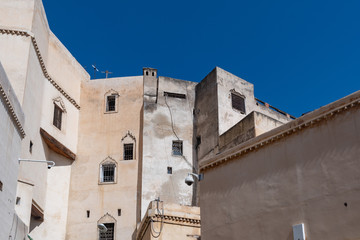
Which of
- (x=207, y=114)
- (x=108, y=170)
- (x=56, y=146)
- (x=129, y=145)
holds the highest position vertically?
(x=207, y=114)

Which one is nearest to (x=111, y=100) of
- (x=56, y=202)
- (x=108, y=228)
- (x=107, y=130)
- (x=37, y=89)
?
(x=107, y=130)

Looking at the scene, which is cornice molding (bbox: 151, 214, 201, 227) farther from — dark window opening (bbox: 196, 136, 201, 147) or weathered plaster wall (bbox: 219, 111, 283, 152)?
dark window opening (bbox: 196, 136, 201, 147)

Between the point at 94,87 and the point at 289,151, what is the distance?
18579mm

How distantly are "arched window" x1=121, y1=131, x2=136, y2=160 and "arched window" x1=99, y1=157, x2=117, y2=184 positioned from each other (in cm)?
77

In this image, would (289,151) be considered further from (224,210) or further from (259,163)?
(224,210)

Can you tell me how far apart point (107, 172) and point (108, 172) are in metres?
0.06

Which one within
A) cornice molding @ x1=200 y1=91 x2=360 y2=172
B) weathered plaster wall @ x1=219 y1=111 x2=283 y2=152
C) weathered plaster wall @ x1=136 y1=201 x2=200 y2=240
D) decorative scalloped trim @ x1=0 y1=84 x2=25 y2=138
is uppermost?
weathered plaster wall @ x1=219 y1=111 x2=283 y2=152

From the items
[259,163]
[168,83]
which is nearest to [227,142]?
[168,83]

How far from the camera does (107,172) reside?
2855 cm

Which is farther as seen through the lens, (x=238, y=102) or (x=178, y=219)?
(x=238, y=102)

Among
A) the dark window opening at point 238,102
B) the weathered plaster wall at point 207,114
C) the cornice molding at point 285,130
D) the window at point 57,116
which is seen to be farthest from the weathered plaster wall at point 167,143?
the cornice molding at point 285,130

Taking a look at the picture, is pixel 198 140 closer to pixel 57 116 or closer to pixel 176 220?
pixel 57 116

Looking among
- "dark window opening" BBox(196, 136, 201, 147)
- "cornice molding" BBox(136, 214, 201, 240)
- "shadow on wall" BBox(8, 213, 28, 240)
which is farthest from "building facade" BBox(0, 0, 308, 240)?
"shadow on wall" BBox(8, 213, 28, 240)

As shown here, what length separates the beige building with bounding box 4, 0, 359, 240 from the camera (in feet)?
72.2
